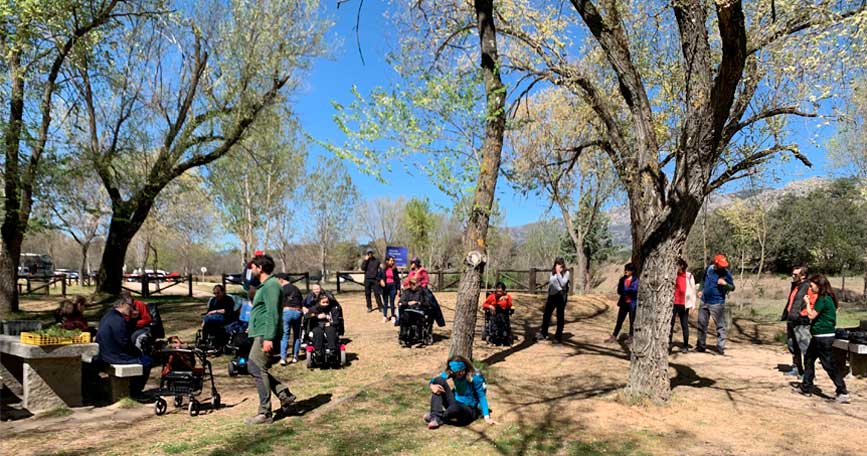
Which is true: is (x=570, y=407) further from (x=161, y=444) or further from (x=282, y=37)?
(x=282, y=37)

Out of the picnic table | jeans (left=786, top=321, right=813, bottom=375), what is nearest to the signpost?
jeans (left=786, top=321, right=813, bottom=375)

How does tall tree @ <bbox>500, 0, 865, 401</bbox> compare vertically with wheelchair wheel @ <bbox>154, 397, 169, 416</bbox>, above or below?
above

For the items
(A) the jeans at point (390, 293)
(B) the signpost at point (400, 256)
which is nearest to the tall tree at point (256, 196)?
(B) the signpost at point (400, 256)

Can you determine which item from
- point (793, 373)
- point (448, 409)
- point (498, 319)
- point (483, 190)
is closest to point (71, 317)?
point (448, 409)

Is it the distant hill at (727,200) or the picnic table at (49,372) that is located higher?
the distant hill at (727,200)

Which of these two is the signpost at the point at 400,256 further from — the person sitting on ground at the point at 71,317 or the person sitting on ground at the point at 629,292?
the person sitting on ground at the point at 71,317

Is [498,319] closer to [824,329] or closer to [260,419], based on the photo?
[824,329]

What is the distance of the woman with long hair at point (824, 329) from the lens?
22.9ft

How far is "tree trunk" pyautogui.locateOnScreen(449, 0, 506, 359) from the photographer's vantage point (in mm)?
7902

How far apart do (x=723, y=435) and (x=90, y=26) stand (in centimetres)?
1478

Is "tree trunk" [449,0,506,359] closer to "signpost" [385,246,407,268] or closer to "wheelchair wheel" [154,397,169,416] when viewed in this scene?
"wheelchair wheel" [154,397,169,416]

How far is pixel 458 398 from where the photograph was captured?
6.00m

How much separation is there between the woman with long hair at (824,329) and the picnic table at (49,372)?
29.3 feet

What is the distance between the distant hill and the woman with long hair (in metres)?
3.10
